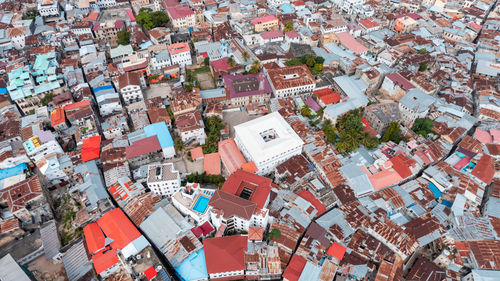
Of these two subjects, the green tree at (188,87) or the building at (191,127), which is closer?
the building at (191,127)

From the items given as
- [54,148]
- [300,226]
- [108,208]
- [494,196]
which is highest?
[54,148]

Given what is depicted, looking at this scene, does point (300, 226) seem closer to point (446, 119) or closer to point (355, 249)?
point (355, 249)

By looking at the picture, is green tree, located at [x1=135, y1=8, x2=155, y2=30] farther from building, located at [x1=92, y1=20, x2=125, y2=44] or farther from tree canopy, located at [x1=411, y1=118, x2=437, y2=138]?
tree canopy, located at [x1=411, y1=118, x2=437, y2=138]

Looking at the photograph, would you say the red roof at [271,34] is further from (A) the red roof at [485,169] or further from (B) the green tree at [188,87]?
(A) the red roof at [485,169]

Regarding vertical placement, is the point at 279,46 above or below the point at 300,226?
above

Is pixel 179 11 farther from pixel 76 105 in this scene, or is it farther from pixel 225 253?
pixel 225 253

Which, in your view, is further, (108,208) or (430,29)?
(430,29)

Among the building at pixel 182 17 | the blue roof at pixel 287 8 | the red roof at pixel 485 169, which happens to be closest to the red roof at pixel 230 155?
the red roof at pixel 485 169

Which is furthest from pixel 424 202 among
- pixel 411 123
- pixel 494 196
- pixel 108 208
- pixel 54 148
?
pixel 54 148
